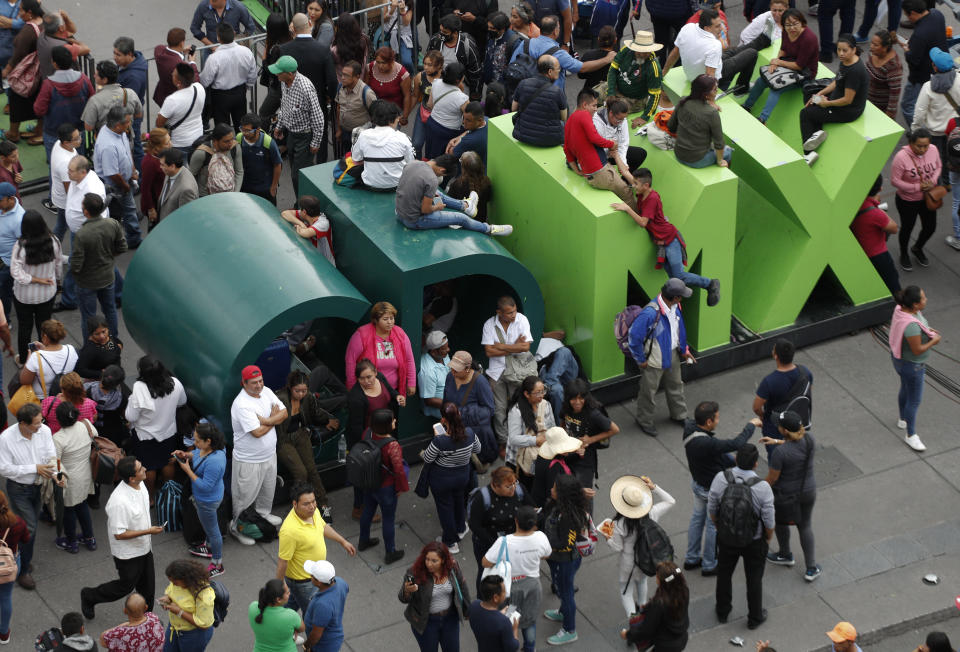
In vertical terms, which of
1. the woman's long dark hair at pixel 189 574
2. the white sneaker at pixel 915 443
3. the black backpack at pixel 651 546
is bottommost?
the white sneaker at pixel 915 443

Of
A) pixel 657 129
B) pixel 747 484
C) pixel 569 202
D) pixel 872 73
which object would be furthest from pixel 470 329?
pixel 872 73

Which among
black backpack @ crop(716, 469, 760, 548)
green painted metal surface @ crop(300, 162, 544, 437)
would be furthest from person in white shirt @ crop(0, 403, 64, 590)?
black backpack @ crop(716, 469, 760, 548)

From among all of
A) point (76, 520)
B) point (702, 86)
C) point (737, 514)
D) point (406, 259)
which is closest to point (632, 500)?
point (737, 514)

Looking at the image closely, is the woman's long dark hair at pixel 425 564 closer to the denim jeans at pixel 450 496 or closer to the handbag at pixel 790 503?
the denim jeans at pixel 450 496

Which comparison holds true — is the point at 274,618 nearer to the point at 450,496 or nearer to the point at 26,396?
the point at 450,496

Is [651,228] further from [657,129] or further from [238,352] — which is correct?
[238,352]

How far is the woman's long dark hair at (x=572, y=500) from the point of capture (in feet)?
36.0

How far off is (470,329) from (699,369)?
229 cm

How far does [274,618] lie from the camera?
32.6 feet

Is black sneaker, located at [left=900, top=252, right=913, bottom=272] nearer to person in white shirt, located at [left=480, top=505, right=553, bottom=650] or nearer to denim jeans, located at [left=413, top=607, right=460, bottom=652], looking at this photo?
person in white shirt, located at [left=480, top=505, right=553, bottom=650]

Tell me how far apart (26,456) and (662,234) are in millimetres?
6034

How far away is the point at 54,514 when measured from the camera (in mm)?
12164

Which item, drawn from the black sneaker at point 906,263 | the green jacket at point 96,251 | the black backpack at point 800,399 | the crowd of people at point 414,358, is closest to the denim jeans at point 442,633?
the crowd of people at point 414,358

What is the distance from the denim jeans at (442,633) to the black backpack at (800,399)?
11.4 ft
